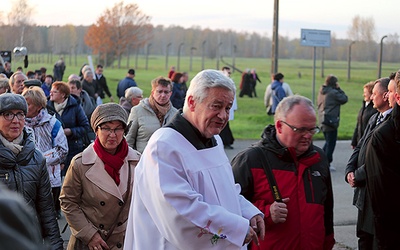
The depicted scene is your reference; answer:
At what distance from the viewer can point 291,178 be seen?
4.34 meters

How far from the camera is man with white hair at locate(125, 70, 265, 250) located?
3264 millimetres

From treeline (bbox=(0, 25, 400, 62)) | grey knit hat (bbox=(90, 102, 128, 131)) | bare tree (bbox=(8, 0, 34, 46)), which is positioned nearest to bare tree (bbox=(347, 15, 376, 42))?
treeline (bbox=(0, 25, 400, 62))

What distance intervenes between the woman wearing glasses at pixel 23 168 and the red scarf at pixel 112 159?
1.45 ft

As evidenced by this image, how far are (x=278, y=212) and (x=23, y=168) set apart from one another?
1.96 meters

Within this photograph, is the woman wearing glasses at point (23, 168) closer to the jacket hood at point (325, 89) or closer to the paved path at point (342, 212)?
the paved path at point (342, 212)

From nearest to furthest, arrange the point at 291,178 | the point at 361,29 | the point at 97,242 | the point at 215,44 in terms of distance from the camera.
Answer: the point at 291,178, the point at 97,242, the point at 361,29, the point at 215,44

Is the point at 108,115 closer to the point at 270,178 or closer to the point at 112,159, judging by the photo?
the point at 112,159

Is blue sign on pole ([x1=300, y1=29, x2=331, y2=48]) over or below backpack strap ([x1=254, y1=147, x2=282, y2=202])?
over

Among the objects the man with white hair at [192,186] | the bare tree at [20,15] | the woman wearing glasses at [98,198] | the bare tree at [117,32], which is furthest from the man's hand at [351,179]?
the bare tree at [117,32]

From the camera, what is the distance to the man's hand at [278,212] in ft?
13.8

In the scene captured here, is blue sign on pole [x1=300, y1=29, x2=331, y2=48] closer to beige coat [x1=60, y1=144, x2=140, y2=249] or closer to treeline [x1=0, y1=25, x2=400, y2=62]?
beige coat [x1=60, y1=144, x2=140, y2=249]

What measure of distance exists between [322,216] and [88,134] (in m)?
5.44

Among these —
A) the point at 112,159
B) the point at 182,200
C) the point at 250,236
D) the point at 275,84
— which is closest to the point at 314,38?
the point at 275,84

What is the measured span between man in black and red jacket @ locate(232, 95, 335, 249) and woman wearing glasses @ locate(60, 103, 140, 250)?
97 cm
